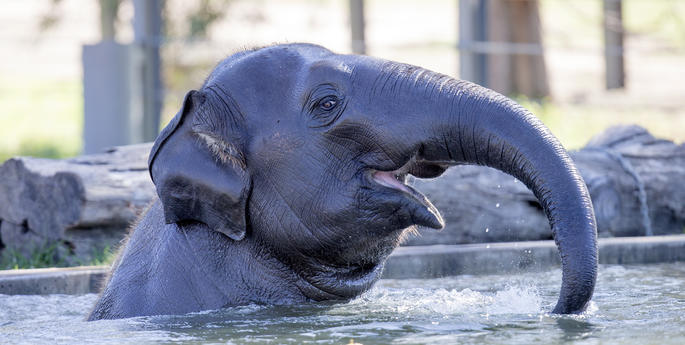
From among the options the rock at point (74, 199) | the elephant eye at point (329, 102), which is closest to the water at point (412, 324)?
the elephant eye at point (329, 102)

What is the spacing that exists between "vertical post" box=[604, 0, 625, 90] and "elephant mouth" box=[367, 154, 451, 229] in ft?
42.2

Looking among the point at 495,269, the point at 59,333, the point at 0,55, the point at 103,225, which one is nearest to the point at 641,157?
the point at 495,269

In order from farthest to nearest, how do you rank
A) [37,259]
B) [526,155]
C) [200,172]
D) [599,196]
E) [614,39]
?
[614,39]
[599,196]
[37,259]
[200,172]
[526,155]

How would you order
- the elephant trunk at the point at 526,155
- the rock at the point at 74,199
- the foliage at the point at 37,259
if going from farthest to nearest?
the foliage at the point at 37,259 < the rock at the point at 74,199 < the elephant trunk at the point at 526,155

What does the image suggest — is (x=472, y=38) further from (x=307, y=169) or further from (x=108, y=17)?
(x=307, y=169)

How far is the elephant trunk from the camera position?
3652 mm

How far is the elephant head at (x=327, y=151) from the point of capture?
3.87m

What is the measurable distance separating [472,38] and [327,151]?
7.88 metres

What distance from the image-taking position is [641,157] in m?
7.95

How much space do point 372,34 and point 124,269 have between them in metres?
25.9

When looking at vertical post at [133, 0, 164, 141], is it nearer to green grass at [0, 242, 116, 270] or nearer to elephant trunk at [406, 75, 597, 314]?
green grass at [0, 242, 116, 270]

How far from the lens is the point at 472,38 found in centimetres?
1179

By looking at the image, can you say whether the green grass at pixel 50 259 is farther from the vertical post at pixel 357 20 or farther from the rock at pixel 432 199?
the vertical post at pixel 357 20

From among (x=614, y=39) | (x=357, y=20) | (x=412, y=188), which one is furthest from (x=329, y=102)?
(x=614, y=39)
